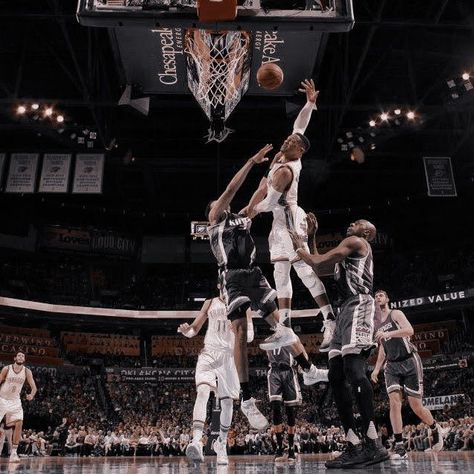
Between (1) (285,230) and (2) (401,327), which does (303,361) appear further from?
(2) (401,327)

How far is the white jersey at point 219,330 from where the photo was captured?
654cm

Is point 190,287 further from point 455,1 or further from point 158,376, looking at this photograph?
point 455,1

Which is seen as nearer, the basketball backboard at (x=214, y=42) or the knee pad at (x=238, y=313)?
the basketball backboard at (x=214, y=42)

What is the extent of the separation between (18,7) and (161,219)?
16846 millimetres

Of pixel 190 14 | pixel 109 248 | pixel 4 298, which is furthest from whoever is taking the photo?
pixel 109 248

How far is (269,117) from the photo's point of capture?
1880 cm

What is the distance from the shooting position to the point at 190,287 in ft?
103

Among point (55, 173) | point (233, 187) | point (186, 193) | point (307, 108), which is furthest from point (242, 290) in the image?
point (186, 193)

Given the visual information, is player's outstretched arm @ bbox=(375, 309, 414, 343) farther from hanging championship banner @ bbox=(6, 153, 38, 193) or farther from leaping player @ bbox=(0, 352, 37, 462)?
hanging championship banner @ bbox=(6, 153, 38, 193)

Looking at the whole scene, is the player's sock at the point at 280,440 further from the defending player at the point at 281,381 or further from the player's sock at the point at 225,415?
the player's sock at the point at 225,415

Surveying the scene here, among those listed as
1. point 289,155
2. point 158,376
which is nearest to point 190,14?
point 289,155

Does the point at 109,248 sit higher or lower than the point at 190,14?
higher

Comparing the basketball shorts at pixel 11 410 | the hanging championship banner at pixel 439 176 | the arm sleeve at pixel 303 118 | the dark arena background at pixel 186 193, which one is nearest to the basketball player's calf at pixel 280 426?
the dark arena background at pixel 186 193

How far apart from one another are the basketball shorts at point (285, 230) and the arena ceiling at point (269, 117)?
7.67m
